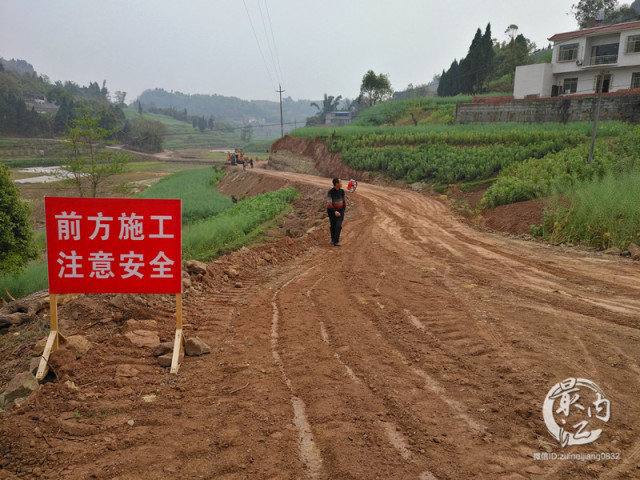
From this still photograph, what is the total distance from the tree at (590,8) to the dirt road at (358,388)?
65.4 meters

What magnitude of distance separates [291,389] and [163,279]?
1839mm

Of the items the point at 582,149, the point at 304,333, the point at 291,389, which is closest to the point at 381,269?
the point at 304,333

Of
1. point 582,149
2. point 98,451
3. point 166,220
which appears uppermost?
point 582,149

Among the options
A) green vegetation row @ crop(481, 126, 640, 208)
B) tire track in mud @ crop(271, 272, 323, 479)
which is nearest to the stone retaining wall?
green vegetation row @ crop(481, 126, 640, 208)

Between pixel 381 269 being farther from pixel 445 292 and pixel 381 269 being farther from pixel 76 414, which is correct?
pixel 76 414

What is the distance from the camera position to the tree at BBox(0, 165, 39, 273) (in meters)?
9.77

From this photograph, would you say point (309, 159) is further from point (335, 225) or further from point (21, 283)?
point (21, 283)

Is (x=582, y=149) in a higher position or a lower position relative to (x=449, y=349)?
higher

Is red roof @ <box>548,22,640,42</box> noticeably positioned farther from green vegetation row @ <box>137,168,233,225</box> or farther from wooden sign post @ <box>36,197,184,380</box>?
wooden sign post @ <box>36,197,184,380</box>

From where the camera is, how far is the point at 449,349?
4480mm

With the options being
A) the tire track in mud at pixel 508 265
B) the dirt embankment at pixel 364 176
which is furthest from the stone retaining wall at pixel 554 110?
the tire track in mud at pixel 508 265

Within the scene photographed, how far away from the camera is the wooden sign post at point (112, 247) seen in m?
4.22

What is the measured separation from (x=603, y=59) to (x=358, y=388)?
40.1 metres

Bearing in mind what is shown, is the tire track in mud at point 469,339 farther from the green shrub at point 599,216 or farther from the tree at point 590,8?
the tree at point 590,8
